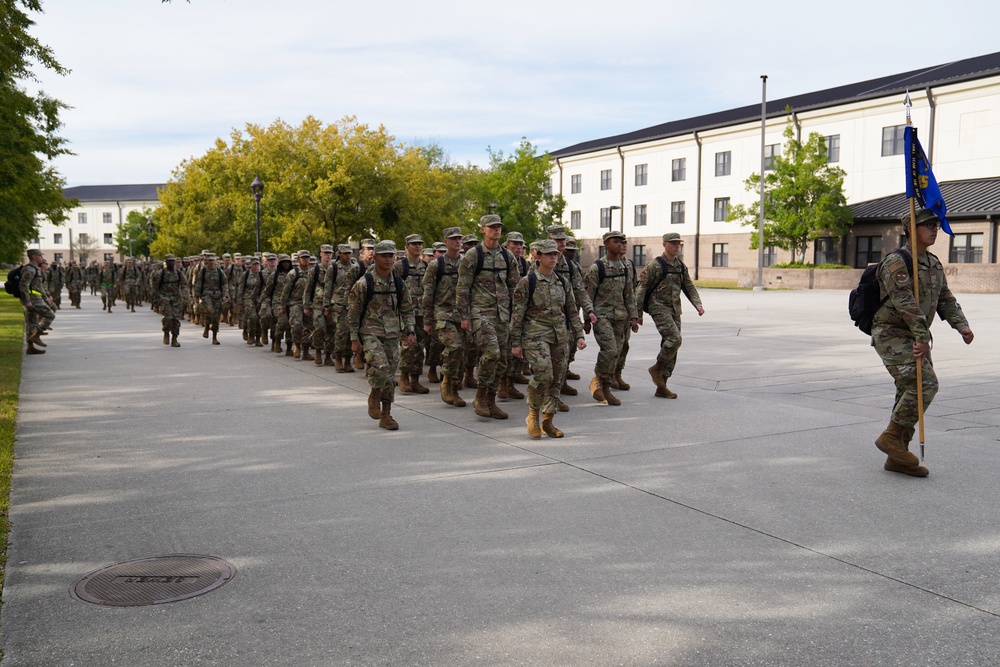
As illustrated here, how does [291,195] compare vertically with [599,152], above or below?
below

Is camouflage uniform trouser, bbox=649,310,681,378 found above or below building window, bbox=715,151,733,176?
below

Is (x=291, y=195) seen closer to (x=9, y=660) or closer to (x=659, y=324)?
(x=659, y=324)

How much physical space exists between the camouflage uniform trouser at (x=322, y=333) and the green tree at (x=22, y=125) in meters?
5.86

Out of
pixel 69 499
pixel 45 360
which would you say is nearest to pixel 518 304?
pixel 69 499

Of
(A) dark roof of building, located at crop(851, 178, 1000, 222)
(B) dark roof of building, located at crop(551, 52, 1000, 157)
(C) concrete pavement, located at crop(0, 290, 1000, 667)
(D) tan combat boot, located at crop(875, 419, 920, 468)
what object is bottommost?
(C) concrete pavement, located at crop(0, 290, 1000, 667)

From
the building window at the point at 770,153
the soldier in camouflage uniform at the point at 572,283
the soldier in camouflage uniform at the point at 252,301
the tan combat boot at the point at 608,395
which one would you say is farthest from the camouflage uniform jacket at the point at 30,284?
the building window at the point at 770,153

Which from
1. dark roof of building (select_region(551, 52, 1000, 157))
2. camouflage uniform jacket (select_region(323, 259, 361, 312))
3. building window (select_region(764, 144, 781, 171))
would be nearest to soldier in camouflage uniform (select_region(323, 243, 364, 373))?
camouflage uniform jacket (select_region(323, 259, 361, 312))

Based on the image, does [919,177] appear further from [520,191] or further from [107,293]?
[520,191]

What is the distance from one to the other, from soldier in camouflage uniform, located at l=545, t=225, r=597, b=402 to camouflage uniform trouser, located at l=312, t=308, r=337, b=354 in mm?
4863

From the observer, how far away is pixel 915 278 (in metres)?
6.52

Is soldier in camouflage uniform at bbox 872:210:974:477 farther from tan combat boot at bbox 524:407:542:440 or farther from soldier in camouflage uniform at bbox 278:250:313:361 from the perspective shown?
soldier in camouflage uniform at bbox 278:250:313:361

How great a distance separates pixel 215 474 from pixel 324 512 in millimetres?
1591

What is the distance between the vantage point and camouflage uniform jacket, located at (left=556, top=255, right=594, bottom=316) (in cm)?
935

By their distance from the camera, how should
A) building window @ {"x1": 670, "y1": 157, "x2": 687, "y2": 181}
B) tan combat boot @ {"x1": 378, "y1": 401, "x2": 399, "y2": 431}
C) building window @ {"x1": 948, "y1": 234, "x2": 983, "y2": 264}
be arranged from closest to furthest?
1. tan combat boot @ {"x1": 378, "y1": 401, "x2": 399, "y2": 431}
2. building window @ {"x1": 948, "y1": 234, "x2": 983, "y2": 264}
3. building window @ {"x1": 670, "y1": 157, "x2": 687, "y2": 181}
